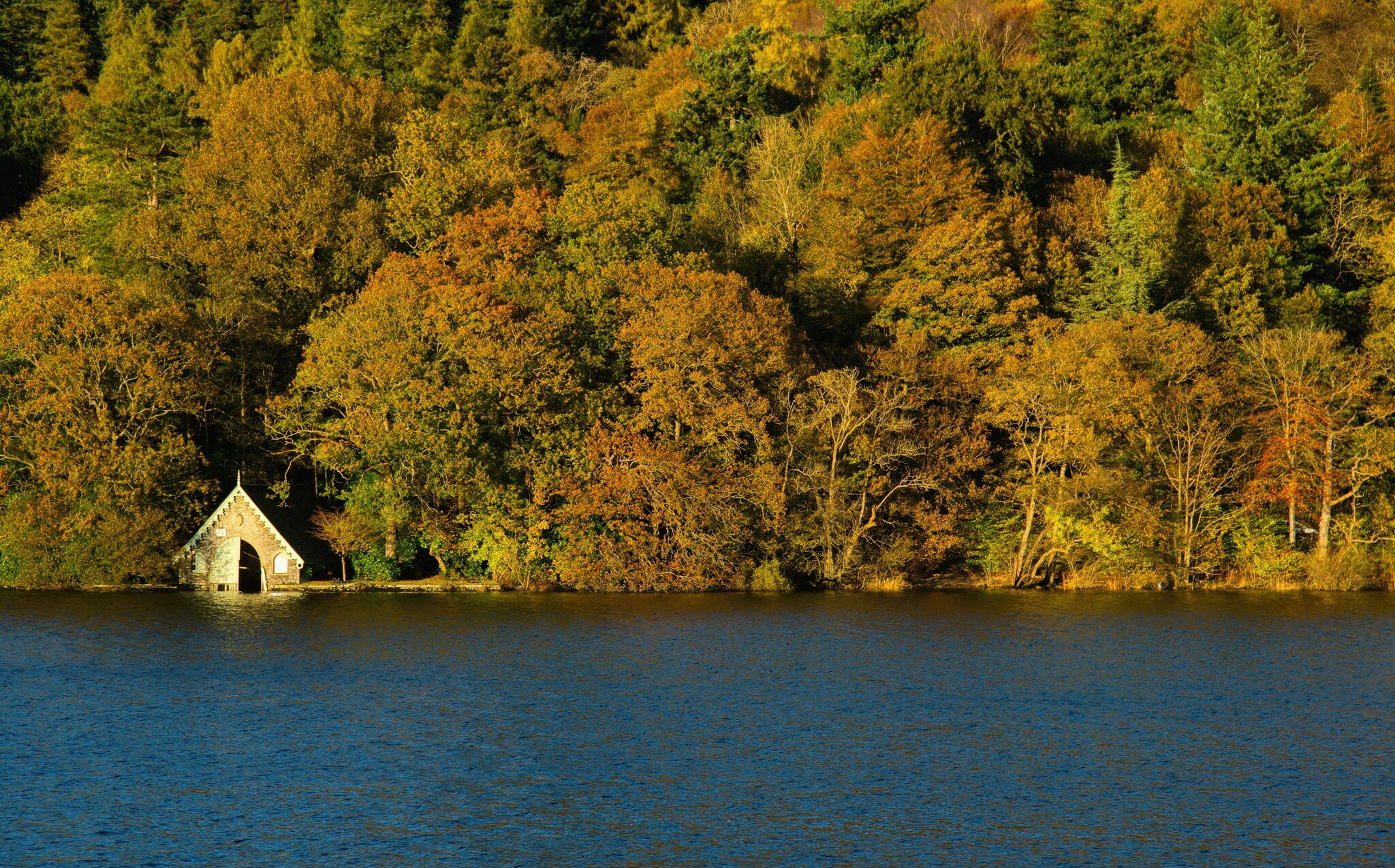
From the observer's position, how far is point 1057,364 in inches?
2461

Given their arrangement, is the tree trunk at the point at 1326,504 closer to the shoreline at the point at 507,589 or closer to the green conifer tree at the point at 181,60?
the shoreline at the point at 507,589

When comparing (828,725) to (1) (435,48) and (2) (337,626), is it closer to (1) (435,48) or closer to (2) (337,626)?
(2) (337,626)

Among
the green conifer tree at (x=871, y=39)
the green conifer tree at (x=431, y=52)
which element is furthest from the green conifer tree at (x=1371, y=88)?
the green conifer tree at (x=431, y=52)

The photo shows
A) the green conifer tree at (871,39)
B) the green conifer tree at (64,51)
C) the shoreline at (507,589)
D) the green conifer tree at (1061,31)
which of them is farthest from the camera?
the green conifer tree at (64,51)

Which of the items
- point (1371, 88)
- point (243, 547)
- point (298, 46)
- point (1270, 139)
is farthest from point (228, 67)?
point (1371, 88)

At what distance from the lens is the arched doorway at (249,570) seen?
6394 cm

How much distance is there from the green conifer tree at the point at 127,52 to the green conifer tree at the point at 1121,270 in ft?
225

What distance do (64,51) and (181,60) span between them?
36.8ft

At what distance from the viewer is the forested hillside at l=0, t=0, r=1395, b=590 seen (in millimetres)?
62250

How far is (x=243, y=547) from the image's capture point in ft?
210

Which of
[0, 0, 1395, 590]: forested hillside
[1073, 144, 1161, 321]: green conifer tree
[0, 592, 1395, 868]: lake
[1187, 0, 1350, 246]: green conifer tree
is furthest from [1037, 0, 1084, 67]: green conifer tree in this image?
[0, 592, 1395, 868]: lake

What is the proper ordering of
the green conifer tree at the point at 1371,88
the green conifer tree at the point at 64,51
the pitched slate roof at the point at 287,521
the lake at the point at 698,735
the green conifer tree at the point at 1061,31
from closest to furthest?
the lake at the point at 698,735 → the pitched slate roof at the point at 287,521 → the green conifer tree at the point at 1371,88 → the green conifer tree at the point at 1061,31 → the green conifer tree at the point at 64,51

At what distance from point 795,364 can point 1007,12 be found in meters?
64.5

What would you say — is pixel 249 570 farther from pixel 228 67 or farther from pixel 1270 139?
pixel 1270 139
